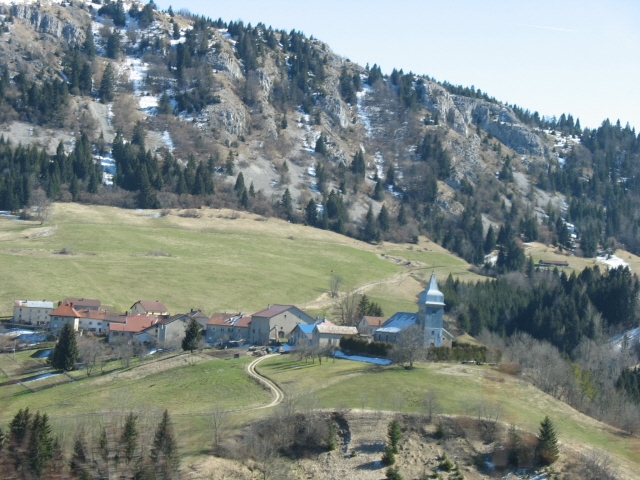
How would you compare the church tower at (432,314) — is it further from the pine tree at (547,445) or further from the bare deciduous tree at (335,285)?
the bare deciduous tree at (335,285)

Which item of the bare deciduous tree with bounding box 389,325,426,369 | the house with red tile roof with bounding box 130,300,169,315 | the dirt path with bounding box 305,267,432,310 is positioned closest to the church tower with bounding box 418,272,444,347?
the bare deciduous tree with bounding box 389,325,426,369

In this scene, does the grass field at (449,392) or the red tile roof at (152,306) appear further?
the red tile roof at (152,306)

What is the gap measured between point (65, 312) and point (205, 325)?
16.5 metres

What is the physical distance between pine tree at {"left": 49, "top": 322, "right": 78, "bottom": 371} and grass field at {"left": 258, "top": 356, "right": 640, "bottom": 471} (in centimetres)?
1953

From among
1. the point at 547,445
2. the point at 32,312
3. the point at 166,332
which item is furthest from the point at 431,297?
the point at 32,312

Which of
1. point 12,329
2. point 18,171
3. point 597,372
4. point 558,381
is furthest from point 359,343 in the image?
point 18,171

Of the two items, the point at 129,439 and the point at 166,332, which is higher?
the point at 166,332

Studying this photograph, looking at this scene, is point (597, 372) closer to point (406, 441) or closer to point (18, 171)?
point (406, 441)

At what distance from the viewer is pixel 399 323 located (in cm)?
8706

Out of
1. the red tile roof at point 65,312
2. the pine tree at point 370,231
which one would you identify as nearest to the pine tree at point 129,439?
the red tile roof at point 65,312

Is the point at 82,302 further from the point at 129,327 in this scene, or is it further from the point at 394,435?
the point at 394,435

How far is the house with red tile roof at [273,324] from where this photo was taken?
9444 centimetres

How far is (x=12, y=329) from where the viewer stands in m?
93.9

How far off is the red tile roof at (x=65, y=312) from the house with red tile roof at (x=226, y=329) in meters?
15.7
